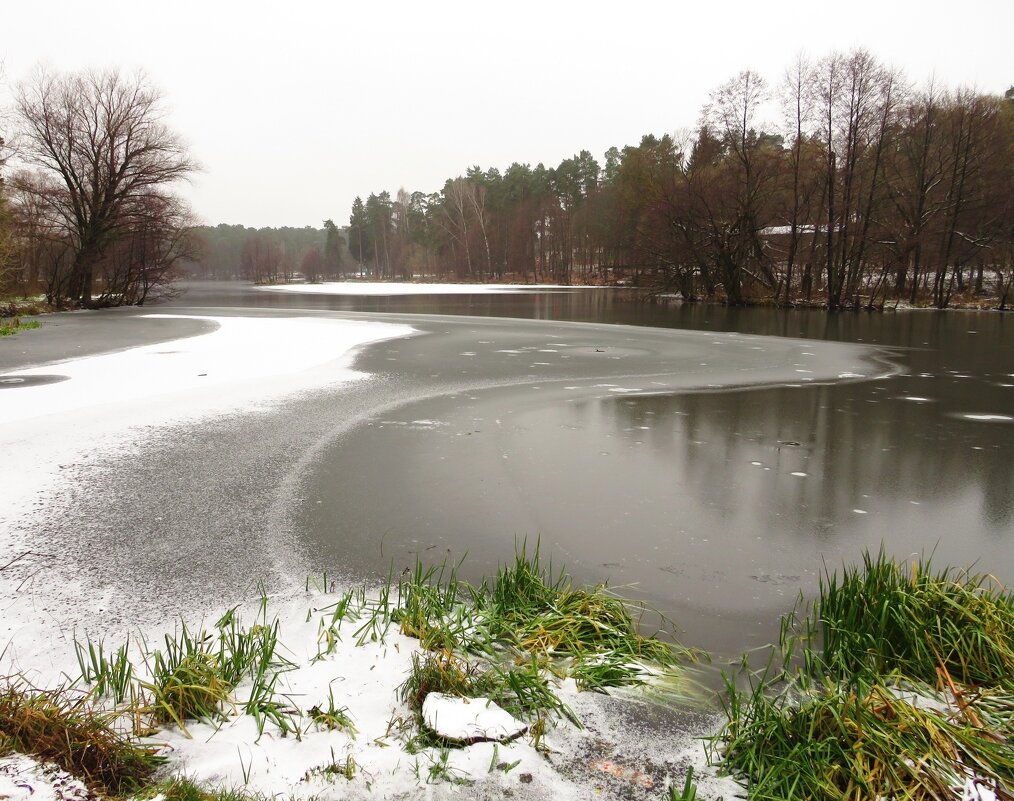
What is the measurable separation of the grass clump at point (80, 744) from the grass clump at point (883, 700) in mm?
2270

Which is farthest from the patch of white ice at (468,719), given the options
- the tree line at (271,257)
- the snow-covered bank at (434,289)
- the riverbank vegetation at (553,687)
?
the tree line at (271,257)

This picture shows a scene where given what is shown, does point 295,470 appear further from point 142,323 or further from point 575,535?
point 142,323

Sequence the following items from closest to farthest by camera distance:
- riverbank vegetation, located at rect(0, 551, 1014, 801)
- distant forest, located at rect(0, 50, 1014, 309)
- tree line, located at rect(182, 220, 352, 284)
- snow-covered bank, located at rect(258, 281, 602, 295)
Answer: riverbank vegetation, located at rect(0, 551, 1014, 801), distant forest, located at rect(0, 50, 1014, 309), snow-covered bank, located at rect(258, 281, 602, 295), tree line, located at rect(182, 220, 352, 284)

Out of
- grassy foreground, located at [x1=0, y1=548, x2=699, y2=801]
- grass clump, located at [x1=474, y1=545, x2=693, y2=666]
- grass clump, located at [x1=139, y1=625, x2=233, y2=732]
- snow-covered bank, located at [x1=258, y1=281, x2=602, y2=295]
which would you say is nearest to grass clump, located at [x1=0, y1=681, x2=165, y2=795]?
grassy foreground, located at [x1=0, y1=548, x2=699, y2=801]

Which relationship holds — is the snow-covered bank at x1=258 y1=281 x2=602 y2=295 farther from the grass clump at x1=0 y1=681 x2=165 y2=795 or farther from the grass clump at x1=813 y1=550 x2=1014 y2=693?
the grass clump at x1=0 y1=681 x2=165 y2=795

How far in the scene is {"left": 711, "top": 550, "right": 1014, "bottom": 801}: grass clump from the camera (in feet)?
7.68

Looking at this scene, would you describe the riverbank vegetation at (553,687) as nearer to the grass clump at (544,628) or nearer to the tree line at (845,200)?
the grass clump at (544,628)

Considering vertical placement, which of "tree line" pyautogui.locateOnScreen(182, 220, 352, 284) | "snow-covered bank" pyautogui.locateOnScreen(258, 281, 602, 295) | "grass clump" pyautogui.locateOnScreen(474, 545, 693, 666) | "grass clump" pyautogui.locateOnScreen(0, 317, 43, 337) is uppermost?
"tree line" pyautogui.locateOnScreen(182, 220, 352, 284)

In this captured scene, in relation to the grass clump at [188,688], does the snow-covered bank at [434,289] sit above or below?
above

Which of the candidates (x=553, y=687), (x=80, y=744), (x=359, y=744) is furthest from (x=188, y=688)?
(x=553, y=687)

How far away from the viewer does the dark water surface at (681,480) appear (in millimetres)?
4477

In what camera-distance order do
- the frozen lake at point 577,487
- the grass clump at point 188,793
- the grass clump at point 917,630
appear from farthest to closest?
the frozen lake at point 577,487
the grass clump at point 917,630
the grass clump at point 188,793

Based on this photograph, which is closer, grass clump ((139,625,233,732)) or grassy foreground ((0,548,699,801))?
grassy foreground ((0,548,699,801))

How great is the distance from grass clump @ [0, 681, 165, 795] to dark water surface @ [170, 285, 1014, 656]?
6.44ft
